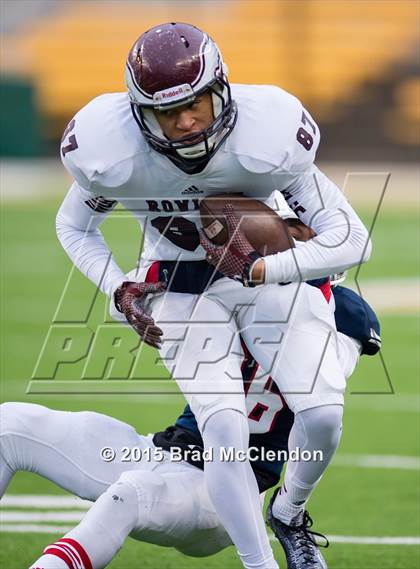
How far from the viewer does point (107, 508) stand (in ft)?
9.36

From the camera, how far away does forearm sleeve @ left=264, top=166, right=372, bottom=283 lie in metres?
2.96

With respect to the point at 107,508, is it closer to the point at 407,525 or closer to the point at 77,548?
the point at 77,548

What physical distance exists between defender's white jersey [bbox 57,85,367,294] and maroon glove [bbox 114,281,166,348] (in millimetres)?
76

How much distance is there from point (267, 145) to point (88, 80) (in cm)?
1610

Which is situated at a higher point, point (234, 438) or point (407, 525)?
point (234, 438)

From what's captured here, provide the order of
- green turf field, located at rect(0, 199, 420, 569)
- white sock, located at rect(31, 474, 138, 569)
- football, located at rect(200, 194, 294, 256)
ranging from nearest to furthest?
white sock, located at rect(31, 474, 138, 569)
football, located at rect(200, 194, 294, 256)
green turf field, located at rect(0, 199, 420, 569)

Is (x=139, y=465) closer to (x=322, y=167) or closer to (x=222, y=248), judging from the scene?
(x=222, y=248)

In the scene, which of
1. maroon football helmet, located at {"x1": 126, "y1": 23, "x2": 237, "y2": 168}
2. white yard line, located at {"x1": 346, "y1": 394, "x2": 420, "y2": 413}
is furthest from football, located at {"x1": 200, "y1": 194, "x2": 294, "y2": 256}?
white yard line, located at {"x1": 346, "y1": 394, "x2": 420, "y2": 413}

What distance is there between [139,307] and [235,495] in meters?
0.55

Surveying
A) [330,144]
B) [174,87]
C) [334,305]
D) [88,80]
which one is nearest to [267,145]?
[174,87]

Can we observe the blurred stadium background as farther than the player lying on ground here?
Yes

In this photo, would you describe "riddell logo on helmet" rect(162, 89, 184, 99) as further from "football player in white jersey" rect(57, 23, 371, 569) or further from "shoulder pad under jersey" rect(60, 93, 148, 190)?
"shoulder pad under jersey" rect(60, 93, 148, 190)

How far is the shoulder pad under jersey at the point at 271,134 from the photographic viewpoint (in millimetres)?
3025

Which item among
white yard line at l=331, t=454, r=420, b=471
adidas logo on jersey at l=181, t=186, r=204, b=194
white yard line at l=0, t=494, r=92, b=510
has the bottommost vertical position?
white yard line at l=331, t=454, r=420, b=471
